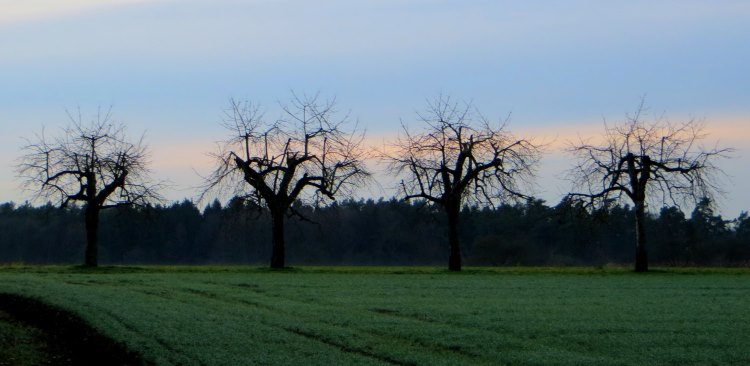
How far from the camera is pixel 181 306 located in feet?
88.1

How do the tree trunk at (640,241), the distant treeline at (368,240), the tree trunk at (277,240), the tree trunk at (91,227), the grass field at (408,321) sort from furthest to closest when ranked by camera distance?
the distant treeline at (368,240) < the tree trunk at (91,227) < the tree trunk at (277,240) < the tree trunk at (640,241) < the grass field at (408,321)

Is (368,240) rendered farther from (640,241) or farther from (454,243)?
(640,241)

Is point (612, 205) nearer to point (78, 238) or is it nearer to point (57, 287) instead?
point (57, 287)

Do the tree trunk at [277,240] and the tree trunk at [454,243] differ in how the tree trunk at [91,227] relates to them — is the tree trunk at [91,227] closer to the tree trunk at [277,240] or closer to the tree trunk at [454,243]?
the tree trunk at [277,240]

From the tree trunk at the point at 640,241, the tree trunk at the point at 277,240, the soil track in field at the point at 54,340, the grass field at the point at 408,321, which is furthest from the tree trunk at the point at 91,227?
the soil track in field at the point at 54,340

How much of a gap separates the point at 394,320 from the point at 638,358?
7101mm

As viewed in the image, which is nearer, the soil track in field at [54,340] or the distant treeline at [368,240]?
the soil track in field at [54,340]

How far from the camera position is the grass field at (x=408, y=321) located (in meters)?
18.0

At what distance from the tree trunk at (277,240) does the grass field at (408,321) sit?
657 inches

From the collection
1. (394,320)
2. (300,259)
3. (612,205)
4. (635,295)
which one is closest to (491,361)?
(394,320)

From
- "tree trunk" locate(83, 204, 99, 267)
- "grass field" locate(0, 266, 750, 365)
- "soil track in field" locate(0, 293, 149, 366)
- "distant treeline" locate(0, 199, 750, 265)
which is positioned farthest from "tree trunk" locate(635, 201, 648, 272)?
"distant treeline" locate(0, 199, 750, 265)

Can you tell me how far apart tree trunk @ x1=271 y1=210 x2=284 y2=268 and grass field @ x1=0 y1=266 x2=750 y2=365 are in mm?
16679

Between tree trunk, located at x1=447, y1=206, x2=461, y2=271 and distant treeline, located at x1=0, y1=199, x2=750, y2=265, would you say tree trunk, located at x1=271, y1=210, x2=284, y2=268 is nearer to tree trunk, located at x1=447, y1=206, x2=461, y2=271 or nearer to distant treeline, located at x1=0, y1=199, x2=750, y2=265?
tree trunk, located at x1=447, y1=206, x2=461, y2=271

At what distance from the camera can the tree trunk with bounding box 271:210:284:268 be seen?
56.6 metres
